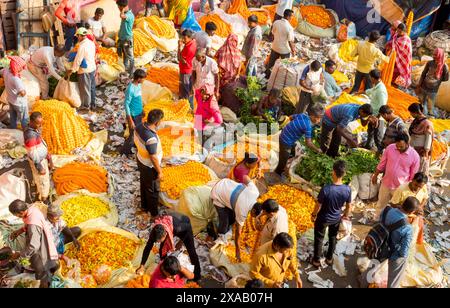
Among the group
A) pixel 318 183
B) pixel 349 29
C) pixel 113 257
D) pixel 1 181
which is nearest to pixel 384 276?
pixel 318 183

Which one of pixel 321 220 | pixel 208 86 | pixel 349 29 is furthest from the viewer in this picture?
pixel 349 29

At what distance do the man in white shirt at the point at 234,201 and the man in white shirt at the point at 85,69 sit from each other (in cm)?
397

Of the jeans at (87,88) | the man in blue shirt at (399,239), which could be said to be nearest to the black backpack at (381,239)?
the man in blue shirt at (399,239)

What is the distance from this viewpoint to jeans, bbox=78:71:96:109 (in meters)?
10.4

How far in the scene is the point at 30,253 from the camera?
6789 millimetres

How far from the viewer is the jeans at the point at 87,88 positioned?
411 inches

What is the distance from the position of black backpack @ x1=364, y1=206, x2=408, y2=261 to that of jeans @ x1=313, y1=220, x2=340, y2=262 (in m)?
0.44

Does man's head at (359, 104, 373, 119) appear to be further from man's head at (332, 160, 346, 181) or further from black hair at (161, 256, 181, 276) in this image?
black hair at (161, 256, 181, 276)

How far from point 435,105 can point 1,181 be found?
8.24m

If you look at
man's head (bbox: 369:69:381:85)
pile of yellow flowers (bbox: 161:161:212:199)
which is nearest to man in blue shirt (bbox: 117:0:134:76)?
pile of yellow flowers (bbox: 161:161:212:199)

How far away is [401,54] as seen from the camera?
1143 cm

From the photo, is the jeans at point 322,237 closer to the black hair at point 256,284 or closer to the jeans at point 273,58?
the black hair at point 256,284

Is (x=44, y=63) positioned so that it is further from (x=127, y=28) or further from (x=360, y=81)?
(x=360, y=81)

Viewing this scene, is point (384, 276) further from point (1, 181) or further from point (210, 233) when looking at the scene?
point (1, 181)
